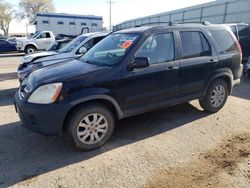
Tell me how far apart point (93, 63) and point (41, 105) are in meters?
1.22

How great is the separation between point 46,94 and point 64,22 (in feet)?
81.8

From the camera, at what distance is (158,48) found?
426 cm

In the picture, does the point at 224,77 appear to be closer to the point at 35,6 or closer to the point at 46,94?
the point at 46,94

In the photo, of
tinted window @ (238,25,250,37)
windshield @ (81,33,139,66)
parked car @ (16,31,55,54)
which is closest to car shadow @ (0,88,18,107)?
windshield @ (81,33,139,66)

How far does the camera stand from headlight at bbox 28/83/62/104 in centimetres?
342

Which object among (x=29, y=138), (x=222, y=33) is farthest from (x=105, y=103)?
(x=222, y=33)

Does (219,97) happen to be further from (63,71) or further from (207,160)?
(63,71)

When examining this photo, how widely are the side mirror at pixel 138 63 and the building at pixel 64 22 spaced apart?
23758 millimetres

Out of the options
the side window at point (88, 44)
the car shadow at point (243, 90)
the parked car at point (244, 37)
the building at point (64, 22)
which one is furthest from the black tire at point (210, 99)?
the building at point (64, 22)

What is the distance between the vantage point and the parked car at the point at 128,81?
3492 millimetres

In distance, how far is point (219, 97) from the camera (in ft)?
17.2

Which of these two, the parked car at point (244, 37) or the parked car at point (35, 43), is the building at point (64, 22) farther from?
the parked car at point (244, 37)

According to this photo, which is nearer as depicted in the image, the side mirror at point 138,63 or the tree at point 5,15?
the side mirror at point 138,63

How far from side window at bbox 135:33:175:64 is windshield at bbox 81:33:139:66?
9.0 inches
